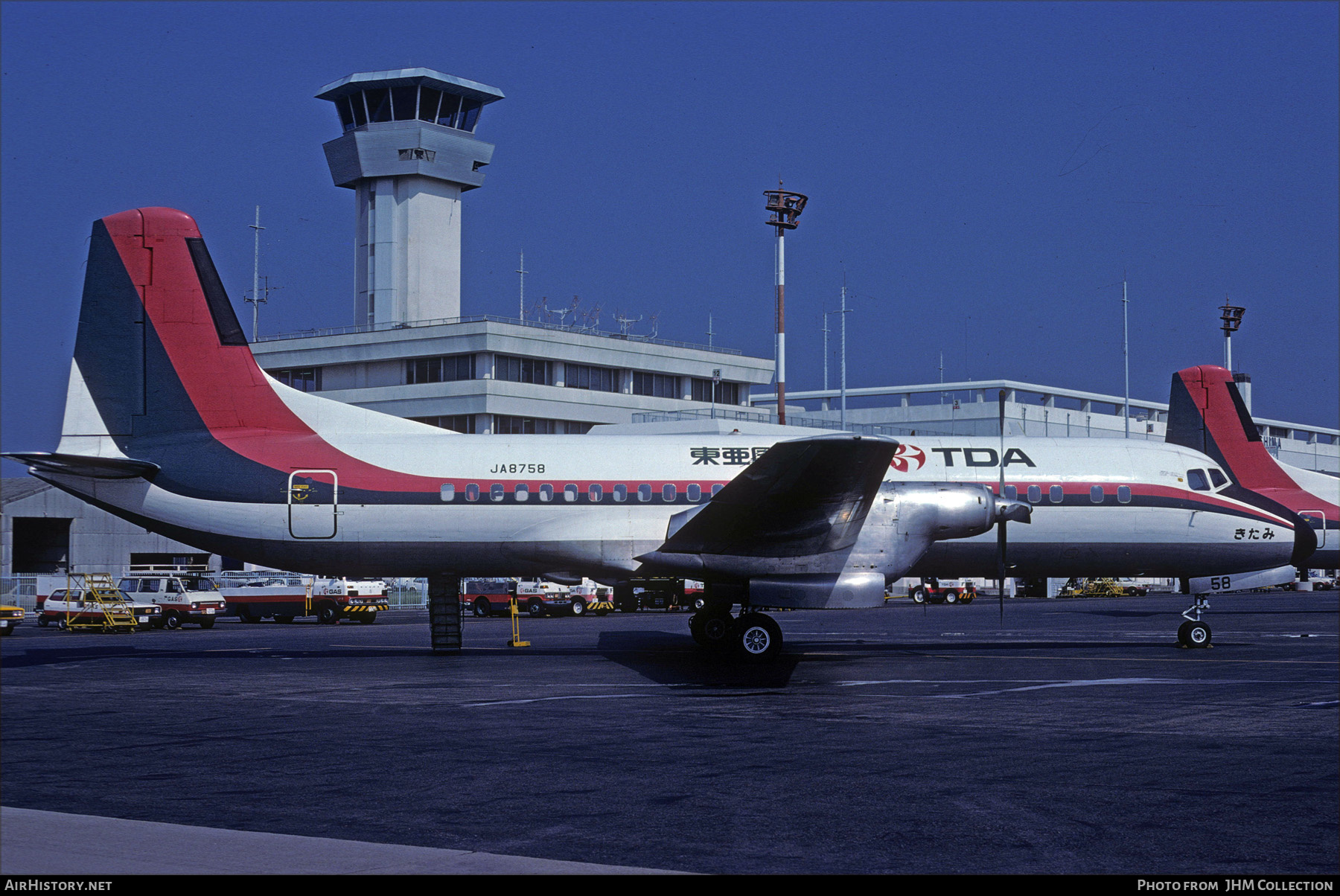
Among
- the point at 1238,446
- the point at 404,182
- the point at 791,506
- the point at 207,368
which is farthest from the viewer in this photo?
the point at 404,182

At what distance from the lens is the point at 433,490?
2228 centimetres

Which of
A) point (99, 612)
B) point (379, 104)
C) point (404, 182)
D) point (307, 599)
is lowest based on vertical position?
point (99, 612)

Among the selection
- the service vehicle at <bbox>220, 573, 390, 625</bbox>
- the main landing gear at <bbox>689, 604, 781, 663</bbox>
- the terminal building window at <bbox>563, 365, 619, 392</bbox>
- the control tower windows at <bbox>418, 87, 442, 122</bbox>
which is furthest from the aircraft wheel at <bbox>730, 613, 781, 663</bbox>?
the control tower windows at <bbox>418, 87, 442, 122</bbox>

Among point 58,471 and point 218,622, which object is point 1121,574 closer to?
point 58,471

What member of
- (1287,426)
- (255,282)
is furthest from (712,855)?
(1287,426)

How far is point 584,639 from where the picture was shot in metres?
30.2

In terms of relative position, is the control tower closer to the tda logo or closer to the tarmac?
the tda logo

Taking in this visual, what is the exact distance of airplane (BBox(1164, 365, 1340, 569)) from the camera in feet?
103

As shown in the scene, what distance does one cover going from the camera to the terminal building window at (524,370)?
79.8 meters

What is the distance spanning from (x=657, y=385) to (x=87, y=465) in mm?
69449

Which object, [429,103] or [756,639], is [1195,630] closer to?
[756,639]

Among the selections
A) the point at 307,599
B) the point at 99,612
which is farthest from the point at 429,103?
the point at 99,612

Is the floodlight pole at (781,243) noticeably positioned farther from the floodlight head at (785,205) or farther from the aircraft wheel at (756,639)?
the aircraft wheel at (756,639)

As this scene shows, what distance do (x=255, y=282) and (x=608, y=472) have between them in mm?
71896
